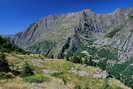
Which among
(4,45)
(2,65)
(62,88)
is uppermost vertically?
(4,45)

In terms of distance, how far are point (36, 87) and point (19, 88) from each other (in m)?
2.57

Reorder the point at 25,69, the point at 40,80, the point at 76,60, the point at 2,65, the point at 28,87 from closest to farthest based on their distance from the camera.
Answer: the point at 28,87 → the point at 40,80 → the point at 25,69 → the point at 2,65 → the point at 76,60

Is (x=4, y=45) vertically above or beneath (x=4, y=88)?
above

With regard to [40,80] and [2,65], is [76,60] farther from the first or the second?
[40,80]

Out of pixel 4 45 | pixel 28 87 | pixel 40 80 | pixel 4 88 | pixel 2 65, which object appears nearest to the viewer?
pixel 4 88

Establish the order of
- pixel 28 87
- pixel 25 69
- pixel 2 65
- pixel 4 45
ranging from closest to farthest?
pixel 28 87
pixel 25 69
pixel 2 65
pixel 4 45

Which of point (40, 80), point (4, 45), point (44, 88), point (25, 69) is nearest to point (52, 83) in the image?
point (40, 80)

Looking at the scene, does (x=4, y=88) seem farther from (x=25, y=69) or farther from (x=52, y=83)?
(x=25, y=69)

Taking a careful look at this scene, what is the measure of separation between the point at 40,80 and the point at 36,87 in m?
3.83

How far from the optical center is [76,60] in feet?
529

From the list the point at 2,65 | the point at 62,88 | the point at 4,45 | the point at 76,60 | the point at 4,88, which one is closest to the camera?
the point at 4,88

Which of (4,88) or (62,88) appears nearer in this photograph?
(4,88)

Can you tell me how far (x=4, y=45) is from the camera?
424 ft

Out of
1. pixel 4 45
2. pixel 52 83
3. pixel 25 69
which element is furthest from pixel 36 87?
pixel 4 45
